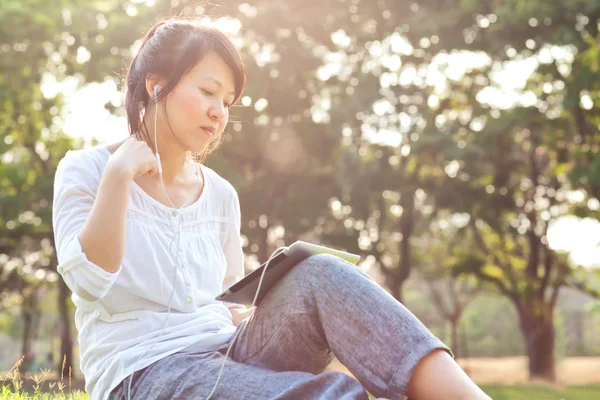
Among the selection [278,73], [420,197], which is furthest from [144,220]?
[420,197]

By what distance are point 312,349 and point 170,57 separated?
125 centimetres

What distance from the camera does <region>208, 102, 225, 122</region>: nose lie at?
276 cm

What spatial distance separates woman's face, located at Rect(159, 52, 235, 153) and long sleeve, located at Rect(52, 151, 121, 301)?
353 millimetres

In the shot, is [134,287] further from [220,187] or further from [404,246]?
[404,246]

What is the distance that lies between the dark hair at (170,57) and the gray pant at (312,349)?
2.96 feet

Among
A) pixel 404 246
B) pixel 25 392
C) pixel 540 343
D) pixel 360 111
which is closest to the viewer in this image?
pixel 25 392

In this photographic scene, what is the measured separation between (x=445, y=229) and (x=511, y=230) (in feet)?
14.8

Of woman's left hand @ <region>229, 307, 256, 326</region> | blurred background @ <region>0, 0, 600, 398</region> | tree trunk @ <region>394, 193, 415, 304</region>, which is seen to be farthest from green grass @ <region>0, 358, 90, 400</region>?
tree trunk @ <region>394, 193, 415, 304</region>

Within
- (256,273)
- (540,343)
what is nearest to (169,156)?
(256,273)

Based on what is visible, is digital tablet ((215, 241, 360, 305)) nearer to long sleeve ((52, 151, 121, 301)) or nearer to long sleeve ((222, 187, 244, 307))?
long sleeve ((52, 151, 121, 301))

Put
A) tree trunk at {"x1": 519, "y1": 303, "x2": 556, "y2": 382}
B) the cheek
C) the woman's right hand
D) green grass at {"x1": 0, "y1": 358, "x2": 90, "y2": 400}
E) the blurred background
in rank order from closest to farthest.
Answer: the woman's right hand, the cheek, green grass at {"x1": 0, "y1": 358, "x2": 90, "y2": 400}, the blurred background, tree trunk at {"x1": 519, "y1": 303, "x2": 556, "y2": 382}

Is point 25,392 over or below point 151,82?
below

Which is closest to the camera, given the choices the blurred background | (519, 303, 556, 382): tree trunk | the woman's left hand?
the woman's left hand

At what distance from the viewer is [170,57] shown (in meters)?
2.76
